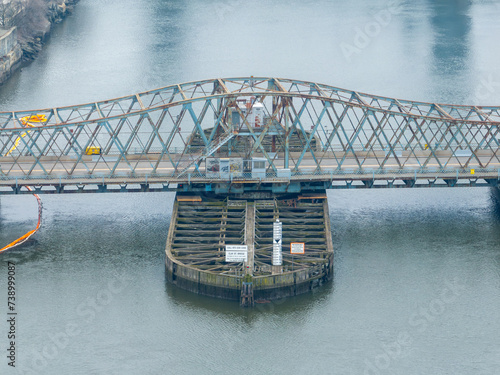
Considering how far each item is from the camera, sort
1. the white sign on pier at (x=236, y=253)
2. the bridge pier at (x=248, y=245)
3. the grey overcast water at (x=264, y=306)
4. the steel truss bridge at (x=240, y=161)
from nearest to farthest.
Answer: the grey overcast water at (x=264, y=306) → the bridge pier at (x=248, y=245) → the white sign on pier at (x=236, y=253) → the steel truss bridge at (x=240, y=161)

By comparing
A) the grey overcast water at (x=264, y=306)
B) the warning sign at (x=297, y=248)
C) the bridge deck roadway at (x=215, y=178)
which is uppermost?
the bridge deck roadway at (x=215, y=178)

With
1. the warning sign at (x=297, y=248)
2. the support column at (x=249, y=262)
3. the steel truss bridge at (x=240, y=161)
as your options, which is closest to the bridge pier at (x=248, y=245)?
the support column at (x=249, y=262)

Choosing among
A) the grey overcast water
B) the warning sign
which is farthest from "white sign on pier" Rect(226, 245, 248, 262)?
Answer: the warning sign

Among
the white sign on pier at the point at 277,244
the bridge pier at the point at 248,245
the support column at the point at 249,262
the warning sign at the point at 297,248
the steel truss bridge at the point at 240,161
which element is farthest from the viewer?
the steel truss bridge at the point at 240,161

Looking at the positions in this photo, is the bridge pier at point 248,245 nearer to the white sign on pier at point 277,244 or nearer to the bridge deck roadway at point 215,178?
the white sign on pier at point 277,244

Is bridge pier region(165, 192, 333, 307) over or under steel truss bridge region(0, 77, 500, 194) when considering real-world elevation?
under

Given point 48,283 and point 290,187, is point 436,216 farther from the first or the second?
point 48,283

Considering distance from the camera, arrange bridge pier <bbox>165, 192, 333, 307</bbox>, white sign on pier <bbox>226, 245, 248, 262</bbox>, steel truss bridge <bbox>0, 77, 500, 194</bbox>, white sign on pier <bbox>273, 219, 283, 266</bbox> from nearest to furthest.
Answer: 1. bridge pier <bbox>165, 192, 333, 307</bbox>
2. white sign on pier <bbox>226, 245, 248, 262</bbox>
3. white sign on pier <bbox>273, 219, 283, 266</bbox>
4. steel truss bridge <bbox>0, 77, 500, 194</bbox>

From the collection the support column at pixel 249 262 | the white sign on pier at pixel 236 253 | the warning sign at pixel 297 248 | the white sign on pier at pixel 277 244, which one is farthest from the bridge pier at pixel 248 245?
the white sign on pier at pixel 277 244

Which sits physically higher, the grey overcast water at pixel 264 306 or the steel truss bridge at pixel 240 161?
the steel truss bridge at pixel 240 161

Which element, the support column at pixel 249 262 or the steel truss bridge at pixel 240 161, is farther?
the steel truss bridge at pixel 240 161

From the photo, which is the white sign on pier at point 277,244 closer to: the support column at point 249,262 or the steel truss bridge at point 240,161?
the support column at point 249,262

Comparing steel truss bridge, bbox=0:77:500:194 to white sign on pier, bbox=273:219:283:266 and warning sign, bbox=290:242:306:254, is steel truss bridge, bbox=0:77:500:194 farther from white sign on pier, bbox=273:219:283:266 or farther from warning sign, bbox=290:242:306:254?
warning sign, bbox=290:242:306:254

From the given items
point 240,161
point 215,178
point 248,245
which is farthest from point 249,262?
point 240,161
